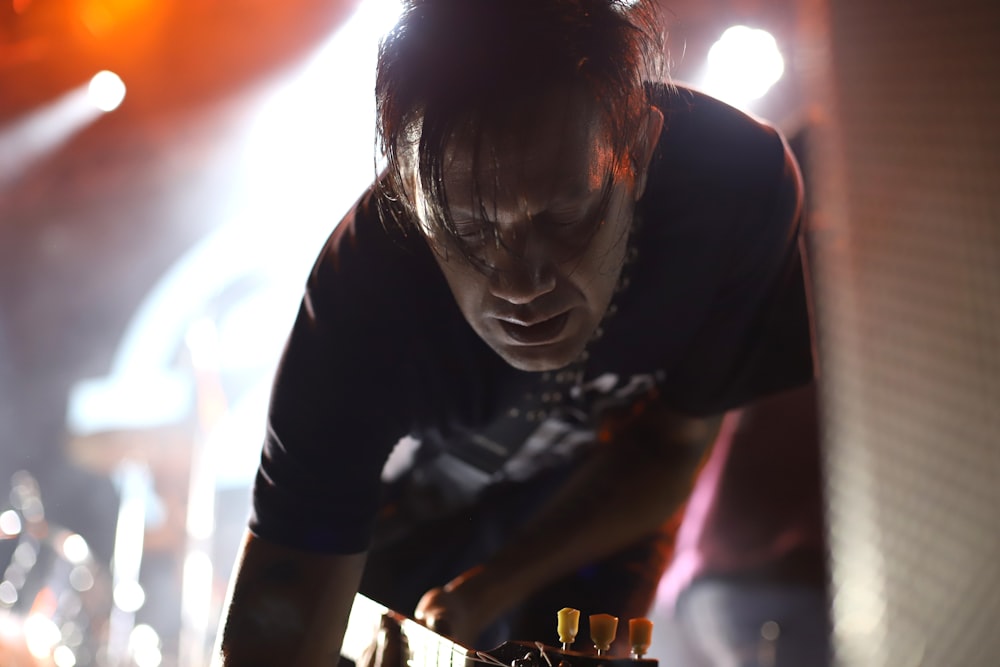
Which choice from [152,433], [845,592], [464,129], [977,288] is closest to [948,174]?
[977,288]

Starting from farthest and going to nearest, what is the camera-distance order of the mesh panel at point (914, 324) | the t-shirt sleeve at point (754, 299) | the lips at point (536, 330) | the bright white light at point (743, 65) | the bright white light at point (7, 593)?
1. the bright white light at point (7, 593)
2. the bright white light at point (743, 65)
3. the mesh panel at point (914, 324)
4. the t-shirt sleeve at point (754, 299)
5. the lips at point (536, 330)

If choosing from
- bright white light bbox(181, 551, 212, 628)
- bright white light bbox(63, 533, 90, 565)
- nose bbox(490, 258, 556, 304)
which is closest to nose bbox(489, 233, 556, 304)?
nose bbox(490, 258, 556, 304)

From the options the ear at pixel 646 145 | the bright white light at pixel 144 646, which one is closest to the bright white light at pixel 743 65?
the ear at pixel 646 145

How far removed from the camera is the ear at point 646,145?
67 centimetres

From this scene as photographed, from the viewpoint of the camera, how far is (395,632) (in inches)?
28.4

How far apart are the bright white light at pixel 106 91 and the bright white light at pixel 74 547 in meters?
0.97

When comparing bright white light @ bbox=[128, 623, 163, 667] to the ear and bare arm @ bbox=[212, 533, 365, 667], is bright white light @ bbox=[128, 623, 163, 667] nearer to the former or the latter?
Answer: bare arm @ bbox=[212, 533, 365, 667]

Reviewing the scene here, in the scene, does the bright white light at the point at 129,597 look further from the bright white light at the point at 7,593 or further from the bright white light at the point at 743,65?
the bright white light at the point at 743,65

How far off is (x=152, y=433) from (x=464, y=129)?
4.95 ft

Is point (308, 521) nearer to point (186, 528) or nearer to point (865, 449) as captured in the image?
point (865, 449)

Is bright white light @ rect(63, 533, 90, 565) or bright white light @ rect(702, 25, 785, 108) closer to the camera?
bright white light @ rect(702, 25, 785, 108)

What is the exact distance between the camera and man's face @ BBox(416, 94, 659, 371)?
56cm

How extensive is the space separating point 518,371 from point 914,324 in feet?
1.80

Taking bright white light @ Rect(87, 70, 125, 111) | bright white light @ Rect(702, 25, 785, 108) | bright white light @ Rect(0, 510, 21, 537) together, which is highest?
bright white light @ Rect(702, 25, 785, 108)
